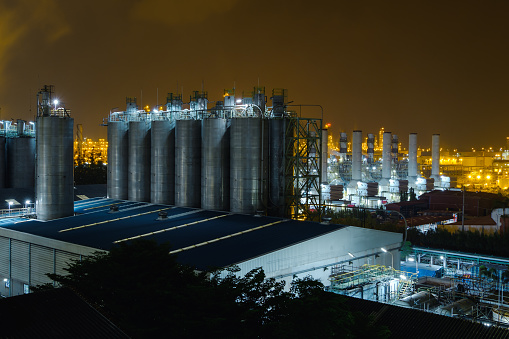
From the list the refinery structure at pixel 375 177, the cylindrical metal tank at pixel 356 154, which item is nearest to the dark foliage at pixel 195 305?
the refinery structure at pixel 375 177

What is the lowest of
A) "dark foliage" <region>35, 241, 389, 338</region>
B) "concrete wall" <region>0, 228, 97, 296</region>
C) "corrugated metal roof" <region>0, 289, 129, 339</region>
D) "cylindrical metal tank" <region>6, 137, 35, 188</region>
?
"concrete wall" <region>0, 228, 97, 296</region>

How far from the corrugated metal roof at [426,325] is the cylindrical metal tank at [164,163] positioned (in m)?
20.6

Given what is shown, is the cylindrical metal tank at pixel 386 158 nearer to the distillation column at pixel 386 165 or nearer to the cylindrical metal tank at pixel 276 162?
the distillation column at pixel 386 165

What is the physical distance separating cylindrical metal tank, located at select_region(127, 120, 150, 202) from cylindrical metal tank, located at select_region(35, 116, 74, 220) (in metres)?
6.51

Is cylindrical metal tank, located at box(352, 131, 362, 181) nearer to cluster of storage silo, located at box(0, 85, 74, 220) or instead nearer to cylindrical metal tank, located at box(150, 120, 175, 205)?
cylindrical metal tank, located at box(150, 120, 175, 205)

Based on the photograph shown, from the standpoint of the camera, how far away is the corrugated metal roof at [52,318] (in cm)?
1132

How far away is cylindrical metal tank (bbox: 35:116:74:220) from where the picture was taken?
111 feet

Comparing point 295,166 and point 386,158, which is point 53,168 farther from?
point 386,158

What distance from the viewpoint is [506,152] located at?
17638 cm

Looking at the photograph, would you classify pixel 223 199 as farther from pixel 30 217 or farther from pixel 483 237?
pixel 483 237

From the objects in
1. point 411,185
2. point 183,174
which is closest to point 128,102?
point 183,174

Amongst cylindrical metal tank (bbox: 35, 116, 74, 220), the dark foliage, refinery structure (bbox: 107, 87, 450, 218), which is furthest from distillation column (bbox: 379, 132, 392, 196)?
the dark foliage

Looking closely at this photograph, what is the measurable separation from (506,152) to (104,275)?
18316cm

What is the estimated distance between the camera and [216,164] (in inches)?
1321
